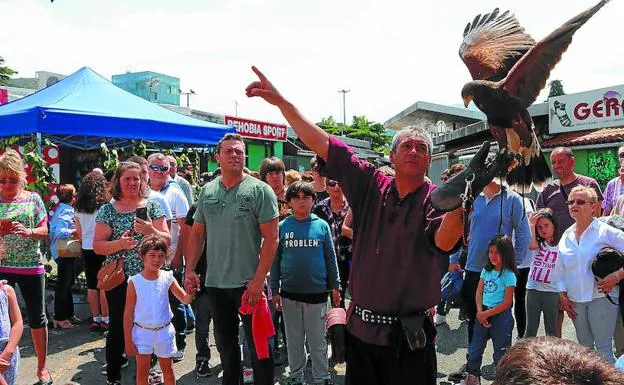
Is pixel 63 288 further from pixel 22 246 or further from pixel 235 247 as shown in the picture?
pixel 235 247

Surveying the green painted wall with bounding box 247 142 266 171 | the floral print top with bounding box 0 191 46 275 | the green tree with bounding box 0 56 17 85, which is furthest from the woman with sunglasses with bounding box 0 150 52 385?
the green tree with bounding box 0 56 17 85

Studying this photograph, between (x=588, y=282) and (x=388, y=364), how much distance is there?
7.33 ft

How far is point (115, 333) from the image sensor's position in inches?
156

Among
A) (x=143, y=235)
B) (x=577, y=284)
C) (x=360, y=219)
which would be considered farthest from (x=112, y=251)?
(x=577, y=284)

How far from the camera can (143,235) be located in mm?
4125

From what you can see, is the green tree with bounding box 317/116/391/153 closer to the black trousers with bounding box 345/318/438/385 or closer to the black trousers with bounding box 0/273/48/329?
the black trousers with bounding box 0/273/48/329

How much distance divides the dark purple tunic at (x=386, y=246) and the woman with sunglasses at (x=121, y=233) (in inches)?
84.4

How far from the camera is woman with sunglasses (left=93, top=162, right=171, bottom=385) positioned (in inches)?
157

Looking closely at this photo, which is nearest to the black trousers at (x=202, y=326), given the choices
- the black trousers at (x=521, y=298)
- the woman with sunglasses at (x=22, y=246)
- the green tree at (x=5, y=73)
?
the woman with sunglasses at (x=22, y=246)

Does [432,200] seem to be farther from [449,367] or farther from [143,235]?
[449,367]

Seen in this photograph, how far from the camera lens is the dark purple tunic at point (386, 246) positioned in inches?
91.9

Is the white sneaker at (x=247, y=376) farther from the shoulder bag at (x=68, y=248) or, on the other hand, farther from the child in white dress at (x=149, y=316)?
the shoulder bag at (x=68, y=248)

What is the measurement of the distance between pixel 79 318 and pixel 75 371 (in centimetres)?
169

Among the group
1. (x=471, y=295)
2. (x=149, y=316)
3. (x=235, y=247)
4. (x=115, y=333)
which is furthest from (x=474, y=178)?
(x=115, y=333)
